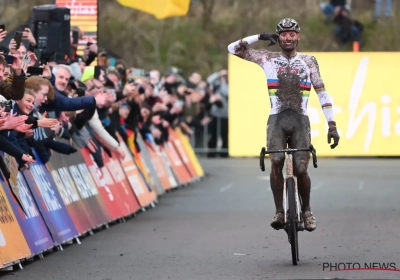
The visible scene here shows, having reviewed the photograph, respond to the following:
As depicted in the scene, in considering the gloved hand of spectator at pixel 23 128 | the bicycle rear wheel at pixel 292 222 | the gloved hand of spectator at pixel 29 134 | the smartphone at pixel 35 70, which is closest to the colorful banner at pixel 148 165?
the smartphone at pixel 35 70

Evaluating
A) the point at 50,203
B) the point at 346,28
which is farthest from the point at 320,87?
the point at 346,28

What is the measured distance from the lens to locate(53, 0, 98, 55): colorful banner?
851 inches

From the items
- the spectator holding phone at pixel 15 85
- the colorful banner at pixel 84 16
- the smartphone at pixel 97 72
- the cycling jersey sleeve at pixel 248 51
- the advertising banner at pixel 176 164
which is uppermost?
the colorful banner at pixel 84 16

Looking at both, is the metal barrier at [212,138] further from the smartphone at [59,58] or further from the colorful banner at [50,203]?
the colorful banner at [50,203]

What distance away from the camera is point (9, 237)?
12.7m

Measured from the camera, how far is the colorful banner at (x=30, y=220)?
13.3 m

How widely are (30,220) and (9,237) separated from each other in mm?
1016

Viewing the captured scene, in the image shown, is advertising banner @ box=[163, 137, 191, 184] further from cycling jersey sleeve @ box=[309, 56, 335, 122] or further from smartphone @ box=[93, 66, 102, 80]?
cycling jersey sleeve @ box=[309, 56, 335, 122]

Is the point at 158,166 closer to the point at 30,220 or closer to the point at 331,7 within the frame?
the point at 30,220

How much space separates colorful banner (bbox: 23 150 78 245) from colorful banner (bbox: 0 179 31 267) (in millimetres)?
1125

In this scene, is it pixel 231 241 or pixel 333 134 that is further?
pixel 231 241

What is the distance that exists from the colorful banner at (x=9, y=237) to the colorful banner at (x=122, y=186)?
555 cm

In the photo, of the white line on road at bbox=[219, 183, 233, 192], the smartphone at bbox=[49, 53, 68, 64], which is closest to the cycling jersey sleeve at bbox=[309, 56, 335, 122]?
the smartphone at bbox=[49, 53, 68, 64]

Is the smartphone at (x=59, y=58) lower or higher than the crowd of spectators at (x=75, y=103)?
higher
